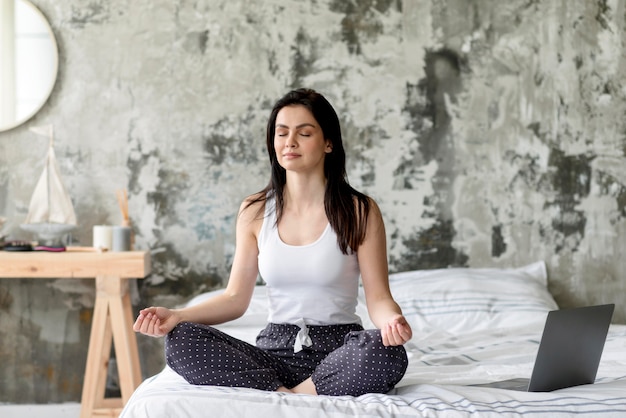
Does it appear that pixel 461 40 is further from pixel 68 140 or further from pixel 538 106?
pixel 68 140

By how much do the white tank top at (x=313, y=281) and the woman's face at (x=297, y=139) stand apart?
0.18 metres

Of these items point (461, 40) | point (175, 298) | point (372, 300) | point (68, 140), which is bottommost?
point (175, 298)

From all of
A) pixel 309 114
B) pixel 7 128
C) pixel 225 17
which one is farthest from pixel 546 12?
pixel 7 128

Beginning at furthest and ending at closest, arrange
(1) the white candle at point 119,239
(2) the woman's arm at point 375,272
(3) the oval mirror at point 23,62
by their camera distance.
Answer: (3) the oval mirror at point 23,62
(1) the white candle at point 119,239
(2) the woman's arm at point 375,272

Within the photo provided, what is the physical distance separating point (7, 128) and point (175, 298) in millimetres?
979

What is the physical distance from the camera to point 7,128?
3.29m

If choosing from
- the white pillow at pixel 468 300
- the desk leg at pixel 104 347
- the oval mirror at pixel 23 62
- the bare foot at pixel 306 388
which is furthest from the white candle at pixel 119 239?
the bare foot at pixel 306 388

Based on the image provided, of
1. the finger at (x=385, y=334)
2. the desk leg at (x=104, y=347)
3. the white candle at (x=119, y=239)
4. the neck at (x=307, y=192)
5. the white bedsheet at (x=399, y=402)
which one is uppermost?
the neck at (x=307, y=192)

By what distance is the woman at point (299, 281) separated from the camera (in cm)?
171

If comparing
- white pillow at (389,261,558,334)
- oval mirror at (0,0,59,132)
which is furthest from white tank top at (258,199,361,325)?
oval mirror at (0,0,59,132)

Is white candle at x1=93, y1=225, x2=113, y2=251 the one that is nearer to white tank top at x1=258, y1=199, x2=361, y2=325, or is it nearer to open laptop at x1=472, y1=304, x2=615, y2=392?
white tank top at x1=258, y1=199, x2=361, y2=325

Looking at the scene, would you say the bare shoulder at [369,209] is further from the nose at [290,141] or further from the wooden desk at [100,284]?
the wooden desk at [100,284]

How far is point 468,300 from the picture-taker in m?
2.90

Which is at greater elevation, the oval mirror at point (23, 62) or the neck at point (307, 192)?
the oval mirror at point (23, 62)
